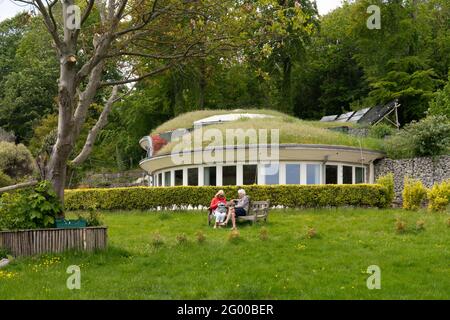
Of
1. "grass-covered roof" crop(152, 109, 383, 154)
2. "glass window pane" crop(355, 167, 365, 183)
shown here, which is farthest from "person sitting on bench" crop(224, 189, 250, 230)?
"glass window pane" crop(355, 167, 365, 183)

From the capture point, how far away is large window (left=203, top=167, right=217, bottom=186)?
2773 centimetres

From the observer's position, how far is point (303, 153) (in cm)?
2681

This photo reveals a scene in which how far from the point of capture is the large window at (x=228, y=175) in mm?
27359

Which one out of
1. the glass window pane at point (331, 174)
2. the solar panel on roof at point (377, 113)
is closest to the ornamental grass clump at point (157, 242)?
the glass window pane at point (331, 174)

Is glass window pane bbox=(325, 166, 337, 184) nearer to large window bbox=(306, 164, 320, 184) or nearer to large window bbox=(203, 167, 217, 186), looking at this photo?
large window bbox=(306, 164, 320, 184)

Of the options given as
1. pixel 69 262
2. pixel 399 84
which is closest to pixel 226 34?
pixel 69 262

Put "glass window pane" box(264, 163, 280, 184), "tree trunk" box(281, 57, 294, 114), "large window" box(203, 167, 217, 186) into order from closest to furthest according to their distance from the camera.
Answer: "glass window pane" box(264, 163, 280, 184)
"large window" box(203, 167, 217, 186)
"tree trunk" box(281, 57, 294, 114)

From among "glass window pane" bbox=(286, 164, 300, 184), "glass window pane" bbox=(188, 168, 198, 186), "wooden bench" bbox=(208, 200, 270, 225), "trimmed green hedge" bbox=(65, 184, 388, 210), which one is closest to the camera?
"wooden bench" bbox=(208, 200, 270, 225)

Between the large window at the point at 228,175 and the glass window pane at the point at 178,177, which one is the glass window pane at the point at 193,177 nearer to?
the glass window pane at the point at 178,177

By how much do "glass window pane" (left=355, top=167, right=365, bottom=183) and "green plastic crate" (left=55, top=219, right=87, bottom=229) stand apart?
1765cm

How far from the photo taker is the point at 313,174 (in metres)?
27.5

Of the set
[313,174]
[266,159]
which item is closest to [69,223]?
[266,159]

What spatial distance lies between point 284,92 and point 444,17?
67.9 ft

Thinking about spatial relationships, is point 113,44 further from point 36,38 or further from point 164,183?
point 36,38
